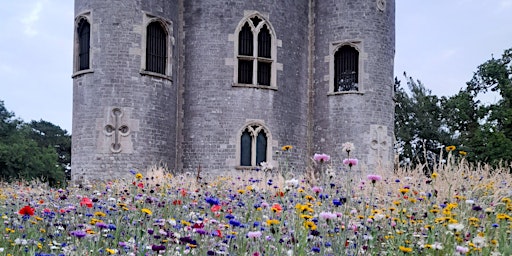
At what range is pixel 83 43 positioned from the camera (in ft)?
Answer: 61.7

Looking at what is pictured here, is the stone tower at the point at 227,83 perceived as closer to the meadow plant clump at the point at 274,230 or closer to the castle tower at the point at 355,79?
the castle tower at the point at 355,79

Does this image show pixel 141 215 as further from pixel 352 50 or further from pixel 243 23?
pixel 352 50

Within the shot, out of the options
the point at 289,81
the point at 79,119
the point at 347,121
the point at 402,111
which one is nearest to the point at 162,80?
the point at 79,119

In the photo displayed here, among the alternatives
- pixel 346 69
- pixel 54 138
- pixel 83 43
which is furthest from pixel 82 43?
pixel 54 138

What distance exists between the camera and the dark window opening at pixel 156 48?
60.2 feet

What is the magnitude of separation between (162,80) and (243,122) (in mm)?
2702

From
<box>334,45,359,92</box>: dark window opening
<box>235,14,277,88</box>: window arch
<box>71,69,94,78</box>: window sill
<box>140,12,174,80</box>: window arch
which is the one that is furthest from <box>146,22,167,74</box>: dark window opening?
<box>334,45,359,92</box>: dark window opening

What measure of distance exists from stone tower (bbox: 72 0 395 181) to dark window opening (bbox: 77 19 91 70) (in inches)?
1.8

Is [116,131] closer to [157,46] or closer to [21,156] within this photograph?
[157,46]

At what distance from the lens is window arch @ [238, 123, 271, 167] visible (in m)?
18.9

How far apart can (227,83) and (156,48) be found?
2.34 metres

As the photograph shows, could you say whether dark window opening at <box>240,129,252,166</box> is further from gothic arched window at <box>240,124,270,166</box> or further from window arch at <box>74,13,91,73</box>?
window arch at <box>74,13,91,73</box>

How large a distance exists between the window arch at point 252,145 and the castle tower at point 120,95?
225 centimetres

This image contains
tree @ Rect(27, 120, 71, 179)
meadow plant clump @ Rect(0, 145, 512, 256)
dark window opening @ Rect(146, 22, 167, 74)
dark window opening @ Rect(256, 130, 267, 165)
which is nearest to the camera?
meadow plant clump @ Rect(0, 145, 512, 256)
